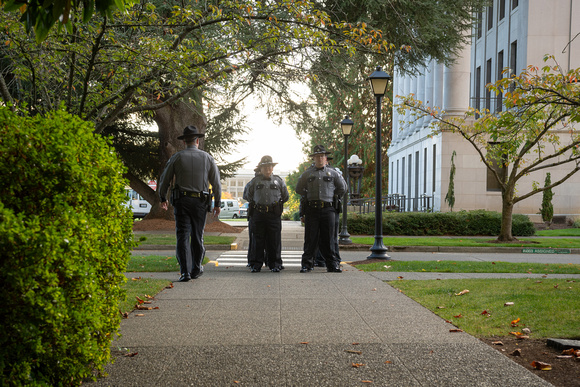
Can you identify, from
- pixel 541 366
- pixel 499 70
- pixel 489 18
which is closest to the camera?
pixel 541 366

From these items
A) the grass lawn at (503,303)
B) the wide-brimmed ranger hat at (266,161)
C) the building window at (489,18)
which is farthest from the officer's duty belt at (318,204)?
the building window at (489,18)

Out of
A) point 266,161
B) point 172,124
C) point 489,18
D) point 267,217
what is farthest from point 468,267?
point 489,18

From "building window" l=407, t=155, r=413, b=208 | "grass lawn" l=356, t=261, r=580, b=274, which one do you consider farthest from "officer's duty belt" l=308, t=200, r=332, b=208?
"building window" l=407, t=155, r=413, b=208

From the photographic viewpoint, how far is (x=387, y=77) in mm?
13219

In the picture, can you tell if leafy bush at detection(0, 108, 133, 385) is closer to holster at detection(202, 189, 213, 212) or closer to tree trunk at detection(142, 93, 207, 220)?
holster at detection(202, 189, 213, 212)

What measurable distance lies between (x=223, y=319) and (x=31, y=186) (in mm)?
3080

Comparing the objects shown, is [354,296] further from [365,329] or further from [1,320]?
[1,320]

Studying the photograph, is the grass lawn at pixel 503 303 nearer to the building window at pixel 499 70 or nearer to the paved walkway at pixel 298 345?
the paved walkway at pixel 298 345

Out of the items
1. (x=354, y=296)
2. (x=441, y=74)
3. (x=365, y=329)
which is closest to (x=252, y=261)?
(x=354, y=296)

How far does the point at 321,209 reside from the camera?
10.4 m

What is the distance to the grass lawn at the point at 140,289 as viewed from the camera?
6471 mm

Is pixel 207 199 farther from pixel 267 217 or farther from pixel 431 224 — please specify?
pixel 431 224

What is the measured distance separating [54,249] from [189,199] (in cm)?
610

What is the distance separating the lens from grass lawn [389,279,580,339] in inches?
216
